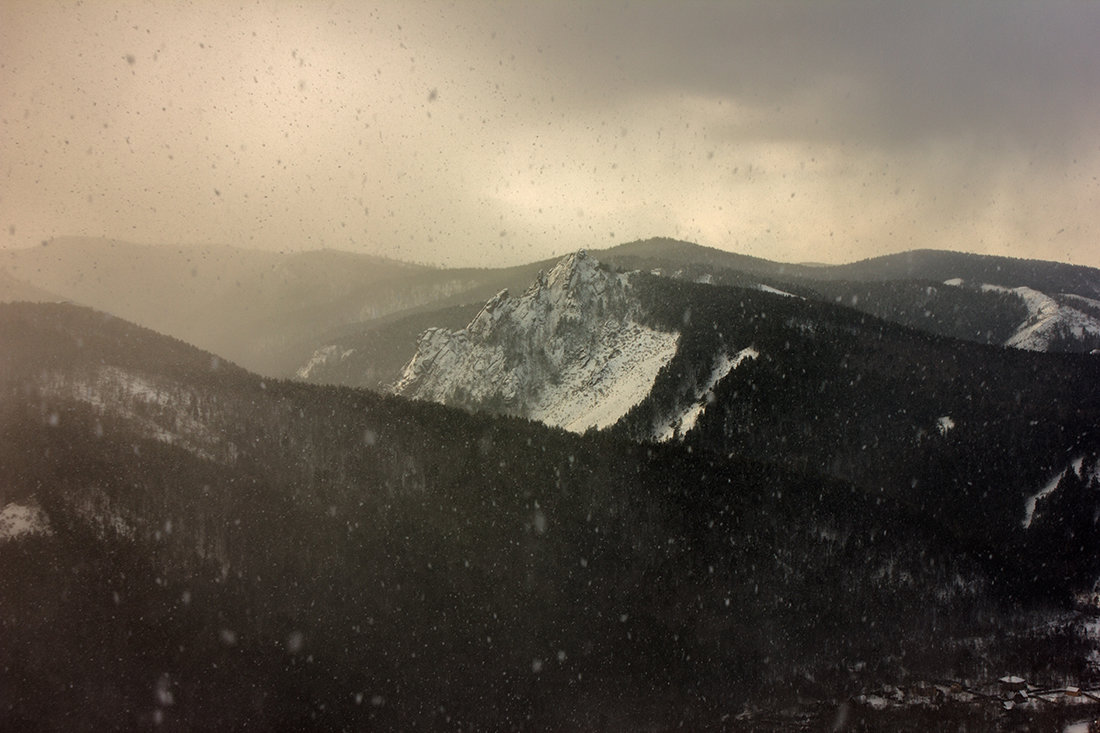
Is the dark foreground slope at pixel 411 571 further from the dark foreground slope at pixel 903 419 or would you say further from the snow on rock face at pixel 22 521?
the dark foreground slope at pixel 903 419

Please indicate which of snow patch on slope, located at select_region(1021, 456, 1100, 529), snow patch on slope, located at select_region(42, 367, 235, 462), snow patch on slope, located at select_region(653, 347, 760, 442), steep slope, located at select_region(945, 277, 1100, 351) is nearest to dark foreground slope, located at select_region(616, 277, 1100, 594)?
snow patch on slope, located at select_region(1021, 456, 1100, 529)

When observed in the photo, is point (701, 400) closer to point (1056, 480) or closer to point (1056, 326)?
point (1056, 480)

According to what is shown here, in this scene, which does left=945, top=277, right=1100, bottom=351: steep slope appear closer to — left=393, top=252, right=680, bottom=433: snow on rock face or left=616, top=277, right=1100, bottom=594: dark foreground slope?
left=616, top=277, right=1100, bottom=594: dark foreground slope

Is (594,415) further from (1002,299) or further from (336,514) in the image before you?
(1002,299)

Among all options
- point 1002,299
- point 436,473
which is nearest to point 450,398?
point 436,473

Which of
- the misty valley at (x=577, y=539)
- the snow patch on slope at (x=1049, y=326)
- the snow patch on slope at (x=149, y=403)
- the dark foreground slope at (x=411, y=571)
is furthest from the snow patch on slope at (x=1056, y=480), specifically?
the snow patch on slope at (x=149, y=403)

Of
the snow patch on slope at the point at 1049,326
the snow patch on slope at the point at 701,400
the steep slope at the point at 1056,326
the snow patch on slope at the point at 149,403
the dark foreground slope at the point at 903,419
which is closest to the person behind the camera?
the snow patch on slope at the point at 149,403

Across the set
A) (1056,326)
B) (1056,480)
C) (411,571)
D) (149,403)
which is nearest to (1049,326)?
(1056,326)
